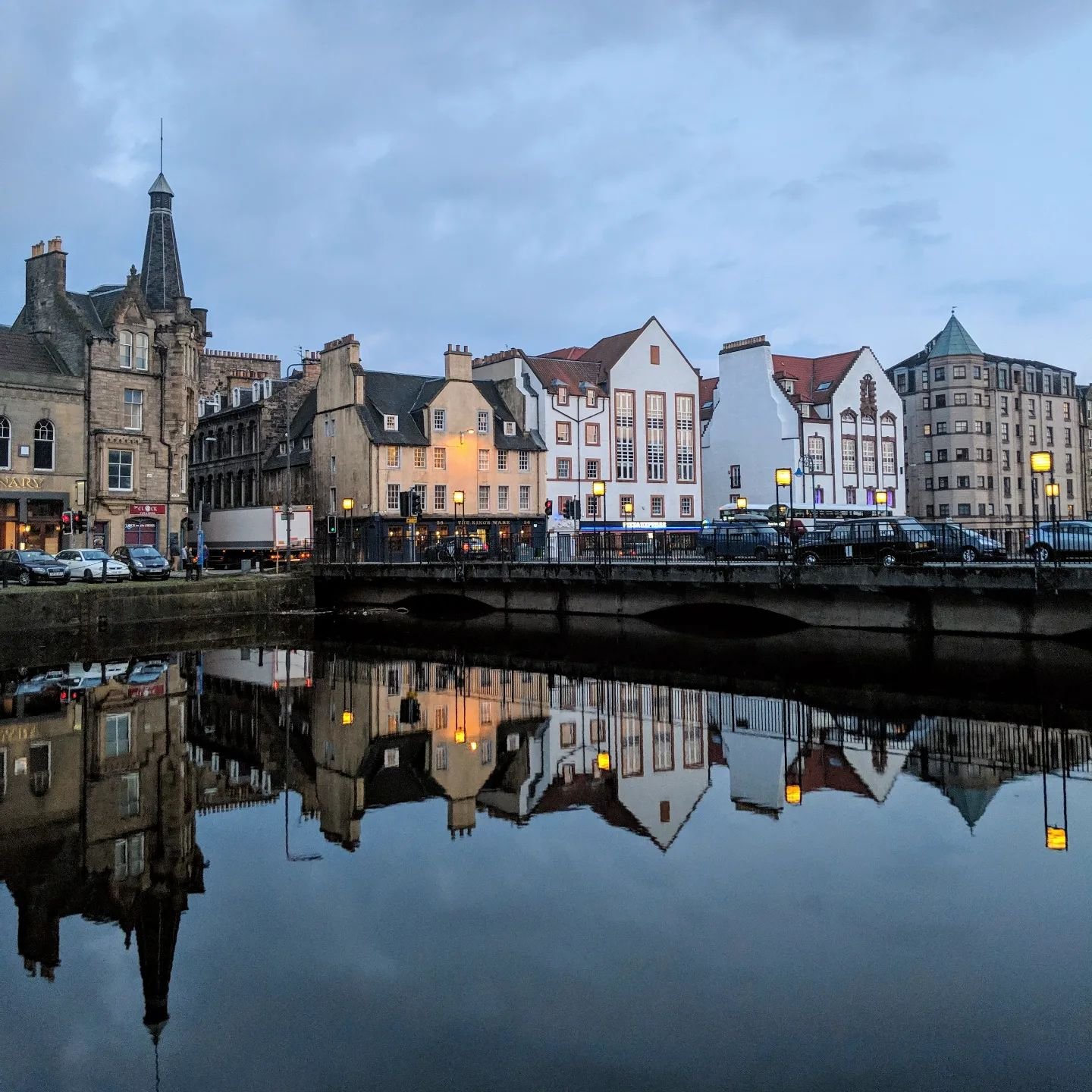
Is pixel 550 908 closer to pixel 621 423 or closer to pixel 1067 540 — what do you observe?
pixel 1067 540

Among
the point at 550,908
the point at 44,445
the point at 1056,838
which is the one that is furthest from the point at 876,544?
the point at 44,445

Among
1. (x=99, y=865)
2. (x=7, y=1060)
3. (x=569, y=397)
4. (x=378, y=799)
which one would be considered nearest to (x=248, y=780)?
(x=378, y=799)

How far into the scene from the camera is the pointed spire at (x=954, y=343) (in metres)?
106

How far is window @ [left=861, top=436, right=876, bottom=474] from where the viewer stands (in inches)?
3625

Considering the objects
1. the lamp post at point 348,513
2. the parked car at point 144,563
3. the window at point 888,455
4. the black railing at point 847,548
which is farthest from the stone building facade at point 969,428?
the parked car at point 144,563

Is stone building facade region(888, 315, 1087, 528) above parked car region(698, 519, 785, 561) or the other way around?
above

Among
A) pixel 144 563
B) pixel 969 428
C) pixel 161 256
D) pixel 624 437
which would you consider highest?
pixel 161 256

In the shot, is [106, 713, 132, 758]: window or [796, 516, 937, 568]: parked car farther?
[796, 516, 937, 568]: parked car

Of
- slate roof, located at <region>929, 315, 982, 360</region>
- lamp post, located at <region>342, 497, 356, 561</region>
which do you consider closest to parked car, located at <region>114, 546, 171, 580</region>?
lamp post, located at <region>342, 497, 356, 561</region>

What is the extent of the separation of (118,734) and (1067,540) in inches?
1373

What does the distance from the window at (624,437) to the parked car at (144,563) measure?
38432 mm

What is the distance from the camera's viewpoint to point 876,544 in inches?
1729

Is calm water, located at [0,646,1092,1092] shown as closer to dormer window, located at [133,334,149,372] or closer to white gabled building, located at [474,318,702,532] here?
dormer window, located at [133,334,149,372]

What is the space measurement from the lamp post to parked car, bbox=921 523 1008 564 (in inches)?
1353
